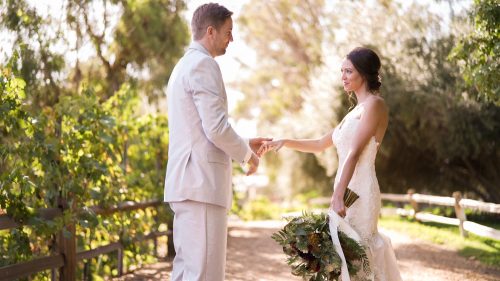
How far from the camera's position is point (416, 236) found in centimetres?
1258

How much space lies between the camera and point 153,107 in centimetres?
1703

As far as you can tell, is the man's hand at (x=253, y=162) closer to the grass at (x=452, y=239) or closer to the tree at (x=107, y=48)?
the grass at (x=452, y=239)

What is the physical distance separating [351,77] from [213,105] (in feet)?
3.32

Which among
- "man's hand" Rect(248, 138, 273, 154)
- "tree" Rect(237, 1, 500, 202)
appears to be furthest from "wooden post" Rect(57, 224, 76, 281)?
"tree" Rect(237, 1, 500, 202)

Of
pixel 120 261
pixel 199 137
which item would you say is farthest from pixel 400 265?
pixel 199 137

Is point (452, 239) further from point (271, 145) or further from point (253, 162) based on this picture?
point (253, 162)

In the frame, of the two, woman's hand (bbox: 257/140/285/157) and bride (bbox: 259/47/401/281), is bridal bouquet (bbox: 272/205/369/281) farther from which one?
woman's hand (bbox: 257/140/285/157)

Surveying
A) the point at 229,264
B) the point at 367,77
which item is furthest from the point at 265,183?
the point at 367,77

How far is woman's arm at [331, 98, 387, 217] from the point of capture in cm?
429

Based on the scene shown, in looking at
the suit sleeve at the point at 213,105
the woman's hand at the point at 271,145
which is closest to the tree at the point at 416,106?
the woman's hand at the point at 271,145

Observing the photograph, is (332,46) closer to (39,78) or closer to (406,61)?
(406,61)

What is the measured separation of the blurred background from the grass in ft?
7.06

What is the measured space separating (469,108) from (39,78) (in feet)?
29.0

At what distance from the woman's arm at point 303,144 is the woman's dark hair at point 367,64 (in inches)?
25.1
